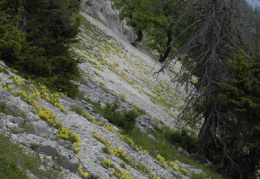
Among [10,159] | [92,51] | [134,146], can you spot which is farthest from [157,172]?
[92,51]

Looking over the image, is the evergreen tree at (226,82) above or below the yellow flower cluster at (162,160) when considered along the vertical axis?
above

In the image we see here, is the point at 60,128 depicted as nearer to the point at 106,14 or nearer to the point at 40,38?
the point at 40,38

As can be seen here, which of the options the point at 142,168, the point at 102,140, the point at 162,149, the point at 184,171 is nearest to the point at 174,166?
the point at 184,171

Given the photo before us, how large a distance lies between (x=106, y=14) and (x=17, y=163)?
152 ft

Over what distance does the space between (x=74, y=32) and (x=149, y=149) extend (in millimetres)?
7881

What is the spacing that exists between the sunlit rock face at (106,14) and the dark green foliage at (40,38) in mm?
30735

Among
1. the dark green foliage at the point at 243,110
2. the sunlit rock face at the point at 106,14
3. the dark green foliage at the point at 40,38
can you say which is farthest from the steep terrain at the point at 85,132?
the sunlit rock face at the point at 106,14

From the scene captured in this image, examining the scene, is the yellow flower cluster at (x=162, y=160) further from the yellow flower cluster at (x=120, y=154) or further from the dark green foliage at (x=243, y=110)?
the dark green foliage at (x=243, y=110)

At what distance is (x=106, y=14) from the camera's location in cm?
4953

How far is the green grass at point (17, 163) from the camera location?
18.2 ft

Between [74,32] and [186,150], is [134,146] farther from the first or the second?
[74,32]

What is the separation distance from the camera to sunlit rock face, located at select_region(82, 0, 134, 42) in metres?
46.0

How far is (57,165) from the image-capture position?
23.2ft

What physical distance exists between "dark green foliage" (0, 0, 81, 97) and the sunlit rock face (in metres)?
30.7
